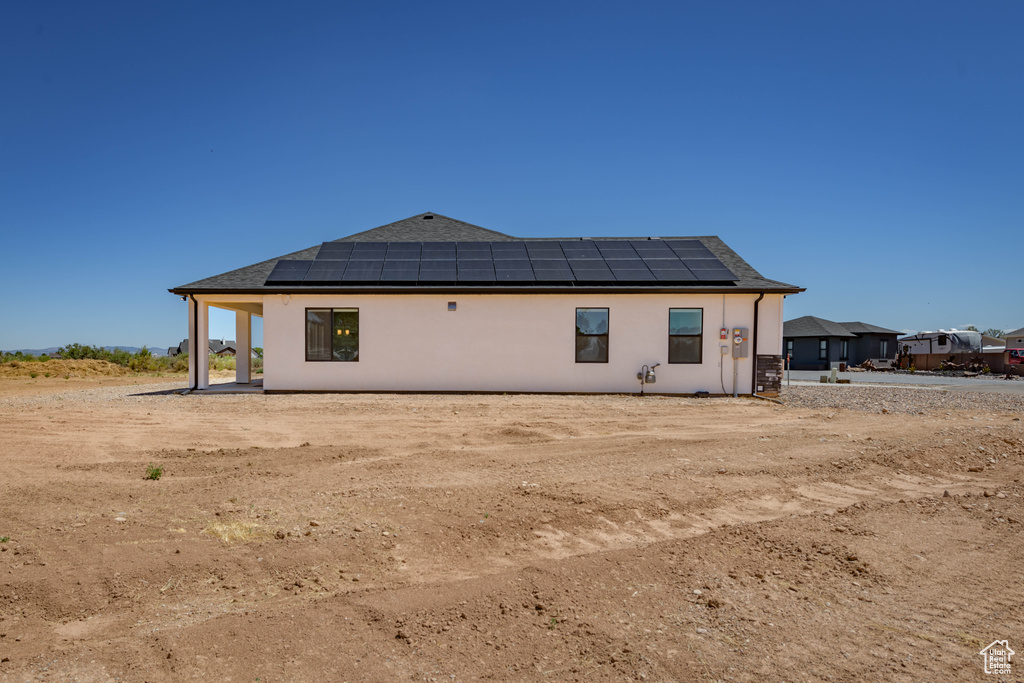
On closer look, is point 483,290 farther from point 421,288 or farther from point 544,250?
point 544,250

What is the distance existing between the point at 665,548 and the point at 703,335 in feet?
34.4

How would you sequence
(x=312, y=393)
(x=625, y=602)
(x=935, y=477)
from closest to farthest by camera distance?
1. (x=625, y=602)
2. (x=935, y=477)
3. (x=312, y=393)

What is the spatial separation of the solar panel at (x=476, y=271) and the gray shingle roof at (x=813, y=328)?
2760cm

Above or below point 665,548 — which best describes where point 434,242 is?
above

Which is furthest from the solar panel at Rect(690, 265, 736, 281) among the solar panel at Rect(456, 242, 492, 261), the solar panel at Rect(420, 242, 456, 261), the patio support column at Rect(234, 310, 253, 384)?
the patio support column at Rect(234, 310, 253, 384)

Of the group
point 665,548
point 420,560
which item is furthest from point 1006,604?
point 420,560

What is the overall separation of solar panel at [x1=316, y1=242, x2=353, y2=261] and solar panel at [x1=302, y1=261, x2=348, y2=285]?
0.45m

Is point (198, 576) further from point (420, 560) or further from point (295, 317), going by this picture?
point (295, 317)

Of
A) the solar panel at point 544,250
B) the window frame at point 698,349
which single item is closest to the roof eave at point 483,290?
the window frame at point 698,349

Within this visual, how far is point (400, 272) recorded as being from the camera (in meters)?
14.0

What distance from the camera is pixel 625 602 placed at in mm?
3064

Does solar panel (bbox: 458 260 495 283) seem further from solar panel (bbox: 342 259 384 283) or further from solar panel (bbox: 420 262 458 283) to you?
solar panel (bbox: 342 259 384 283)

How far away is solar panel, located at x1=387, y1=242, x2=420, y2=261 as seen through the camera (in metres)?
Answer: 14.9

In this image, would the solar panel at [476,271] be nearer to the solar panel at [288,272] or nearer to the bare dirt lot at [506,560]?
the solar panel at [288,272]
